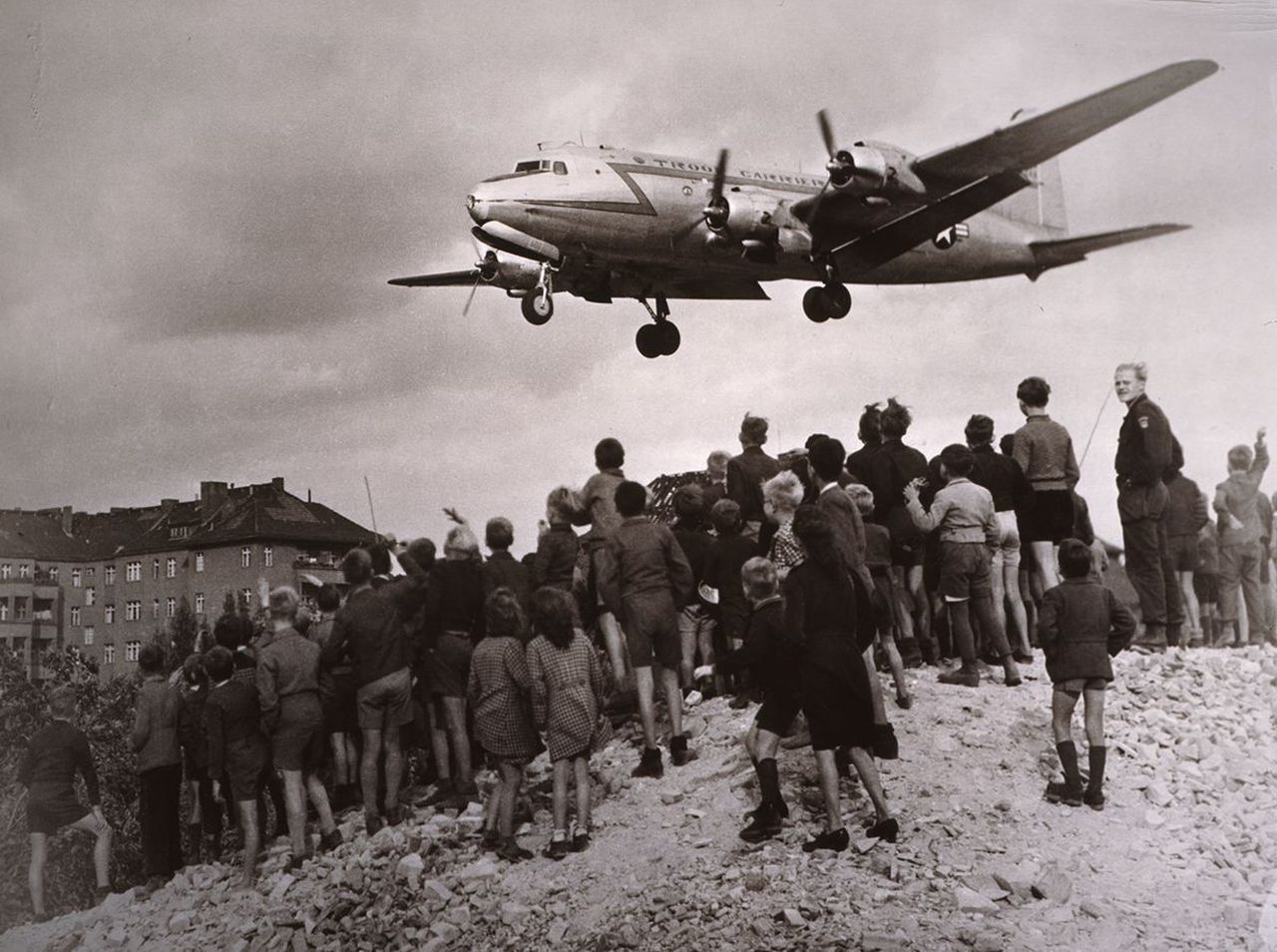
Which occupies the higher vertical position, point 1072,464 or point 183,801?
point 1072,464

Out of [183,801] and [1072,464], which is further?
[183,801]

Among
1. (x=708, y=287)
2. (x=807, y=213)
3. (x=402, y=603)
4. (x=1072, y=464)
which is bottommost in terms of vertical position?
(x=402, y=603)

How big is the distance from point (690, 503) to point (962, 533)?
1.75 m

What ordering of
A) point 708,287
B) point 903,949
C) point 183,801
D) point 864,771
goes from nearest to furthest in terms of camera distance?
point 903,949 < point 864,771 < point 183,801 < point 708,287

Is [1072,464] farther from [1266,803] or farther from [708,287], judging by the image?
[708,287]

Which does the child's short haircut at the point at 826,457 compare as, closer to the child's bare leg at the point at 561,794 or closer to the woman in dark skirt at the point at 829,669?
the woman in dark skirt at the point at 829,669

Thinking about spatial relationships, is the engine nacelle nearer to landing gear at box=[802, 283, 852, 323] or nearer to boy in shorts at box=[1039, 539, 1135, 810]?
landing gear at box=[802, 283, 852, 323]

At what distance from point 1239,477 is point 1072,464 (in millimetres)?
1654

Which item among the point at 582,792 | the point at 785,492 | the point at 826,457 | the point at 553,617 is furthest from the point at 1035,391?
the point at 582,792

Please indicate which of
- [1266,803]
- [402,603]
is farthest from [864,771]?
[402,603]

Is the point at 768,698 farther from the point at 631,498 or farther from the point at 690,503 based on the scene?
the point at 690,503

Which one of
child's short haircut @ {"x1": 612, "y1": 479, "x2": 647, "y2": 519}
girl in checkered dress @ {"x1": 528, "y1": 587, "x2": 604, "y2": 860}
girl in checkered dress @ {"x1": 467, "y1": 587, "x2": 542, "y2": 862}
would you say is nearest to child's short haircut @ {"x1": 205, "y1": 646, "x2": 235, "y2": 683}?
girl in checkered dress @ {"x1": 467, "y1": 587, "x2": 542, "y2": 862}

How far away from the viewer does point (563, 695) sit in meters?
5.91

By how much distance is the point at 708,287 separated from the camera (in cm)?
1187
